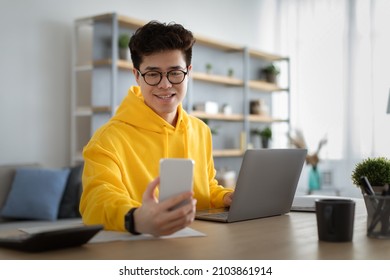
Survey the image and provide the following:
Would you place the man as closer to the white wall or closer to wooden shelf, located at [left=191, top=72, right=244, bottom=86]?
the white wall

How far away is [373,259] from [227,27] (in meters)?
5.25

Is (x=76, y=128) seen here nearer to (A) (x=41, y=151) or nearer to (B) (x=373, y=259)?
(A) (x=41, y=151)

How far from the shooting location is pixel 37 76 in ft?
14.2

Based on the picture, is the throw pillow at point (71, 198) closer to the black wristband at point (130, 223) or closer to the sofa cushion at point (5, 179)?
the sofa cushion at point (5, 179)

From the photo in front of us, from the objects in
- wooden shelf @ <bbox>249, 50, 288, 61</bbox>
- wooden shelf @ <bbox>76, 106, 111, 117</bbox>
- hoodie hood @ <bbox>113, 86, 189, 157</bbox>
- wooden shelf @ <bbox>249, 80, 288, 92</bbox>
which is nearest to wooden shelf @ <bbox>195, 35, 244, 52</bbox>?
wooden shelf @ <bbox>249, 50, 288, 61</bbox>

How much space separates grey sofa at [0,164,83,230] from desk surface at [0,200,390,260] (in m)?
2.60

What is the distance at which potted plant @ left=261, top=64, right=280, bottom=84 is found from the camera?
634cm

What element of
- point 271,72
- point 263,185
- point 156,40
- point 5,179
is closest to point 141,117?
point 156,40

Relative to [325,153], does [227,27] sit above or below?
above

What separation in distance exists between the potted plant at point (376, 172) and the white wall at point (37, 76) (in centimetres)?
321

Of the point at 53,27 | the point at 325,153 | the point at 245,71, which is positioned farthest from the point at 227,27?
the point at 53,27
